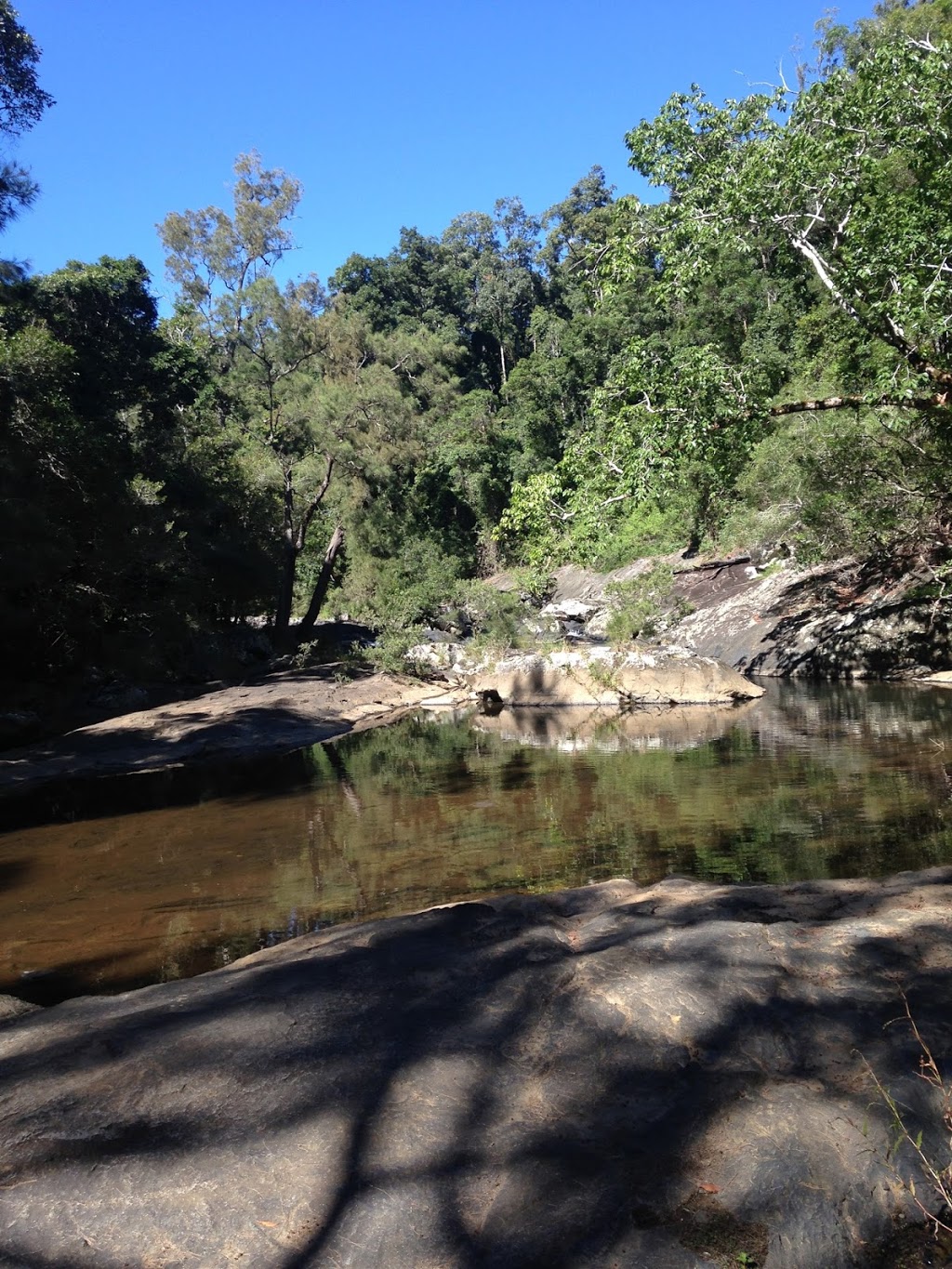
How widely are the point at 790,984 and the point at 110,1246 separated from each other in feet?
8.52

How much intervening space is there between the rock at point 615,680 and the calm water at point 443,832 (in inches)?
129

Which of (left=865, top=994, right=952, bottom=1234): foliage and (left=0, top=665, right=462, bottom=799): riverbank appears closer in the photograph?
(left=865, top=994, right=952, bottom=1234): foliage

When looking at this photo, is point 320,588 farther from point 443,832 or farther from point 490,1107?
point 490,1107

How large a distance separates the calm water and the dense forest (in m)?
3.21

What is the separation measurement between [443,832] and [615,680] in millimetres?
10632

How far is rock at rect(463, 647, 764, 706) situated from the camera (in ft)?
60.1

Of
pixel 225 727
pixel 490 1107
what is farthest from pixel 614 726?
pixel 490 1107

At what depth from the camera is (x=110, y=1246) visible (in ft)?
7.39

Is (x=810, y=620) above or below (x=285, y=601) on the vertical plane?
below

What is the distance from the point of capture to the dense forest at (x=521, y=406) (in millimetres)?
9258

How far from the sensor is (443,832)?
9.35 m

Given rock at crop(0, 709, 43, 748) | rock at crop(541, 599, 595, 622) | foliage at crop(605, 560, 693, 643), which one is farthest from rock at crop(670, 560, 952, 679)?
rock at crop(0, 709, 43, 748)

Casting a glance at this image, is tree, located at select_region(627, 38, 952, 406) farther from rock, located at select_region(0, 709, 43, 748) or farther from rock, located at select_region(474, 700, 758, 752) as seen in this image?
rock, located at select_region(0, 709, 43, 748)

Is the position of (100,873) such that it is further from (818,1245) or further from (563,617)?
(563,617)
